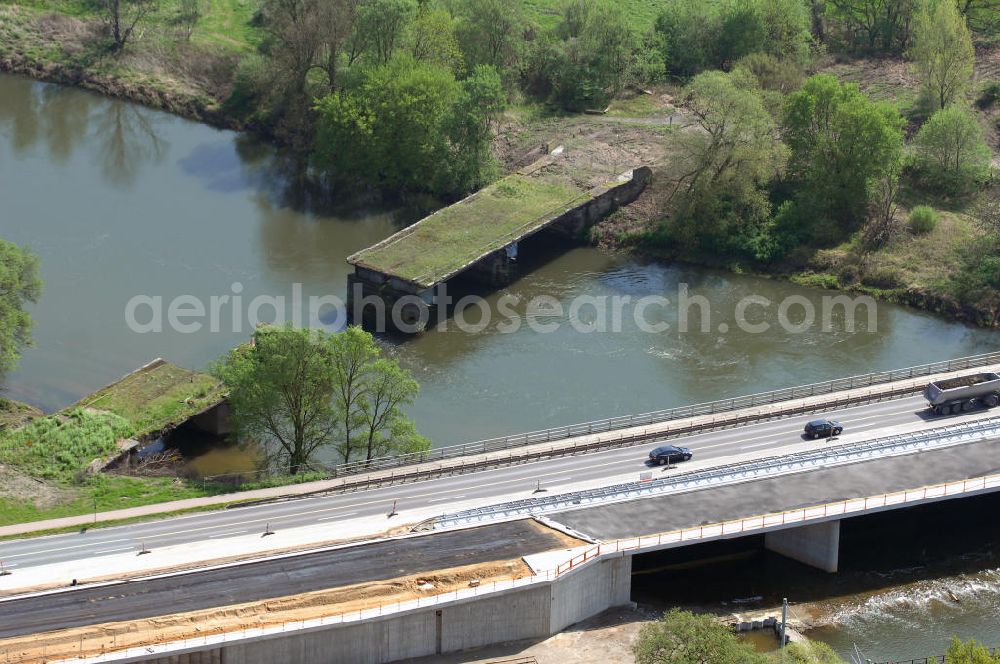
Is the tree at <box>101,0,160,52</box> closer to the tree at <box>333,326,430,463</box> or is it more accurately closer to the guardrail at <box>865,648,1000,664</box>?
the tree at <box>333,326,430,463</box>

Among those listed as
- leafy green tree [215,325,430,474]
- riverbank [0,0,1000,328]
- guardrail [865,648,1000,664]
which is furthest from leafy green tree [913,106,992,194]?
guardrail [865,648,1000,664]

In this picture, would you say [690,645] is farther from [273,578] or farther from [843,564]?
[273,578]

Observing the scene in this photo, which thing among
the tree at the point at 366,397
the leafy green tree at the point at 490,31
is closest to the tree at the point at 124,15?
the leafy green tree at the point at 490,31

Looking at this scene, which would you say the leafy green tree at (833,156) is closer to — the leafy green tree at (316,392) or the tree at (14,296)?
the leafy green tree at (316,392)

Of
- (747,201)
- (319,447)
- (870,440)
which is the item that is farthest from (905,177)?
(319,447)

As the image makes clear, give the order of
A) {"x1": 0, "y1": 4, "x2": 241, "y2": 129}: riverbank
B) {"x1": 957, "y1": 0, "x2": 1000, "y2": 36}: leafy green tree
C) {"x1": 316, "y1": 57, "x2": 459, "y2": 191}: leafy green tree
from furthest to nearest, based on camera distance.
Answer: {"x1": 957, "y1": 0, "x2": 1000, "y2": 36}: leafy green tree
{"x1": 0, "y1": 4, "x2": 241, "y2": 129}: riverbank
{"x1": 316, "y1": 57, "x2": 459, "y2": 191}: leafy green tree

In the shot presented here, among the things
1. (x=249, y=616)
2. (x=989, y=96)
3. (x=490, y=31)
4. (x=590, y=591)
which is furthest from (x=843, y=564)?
(x=490, y=31)
